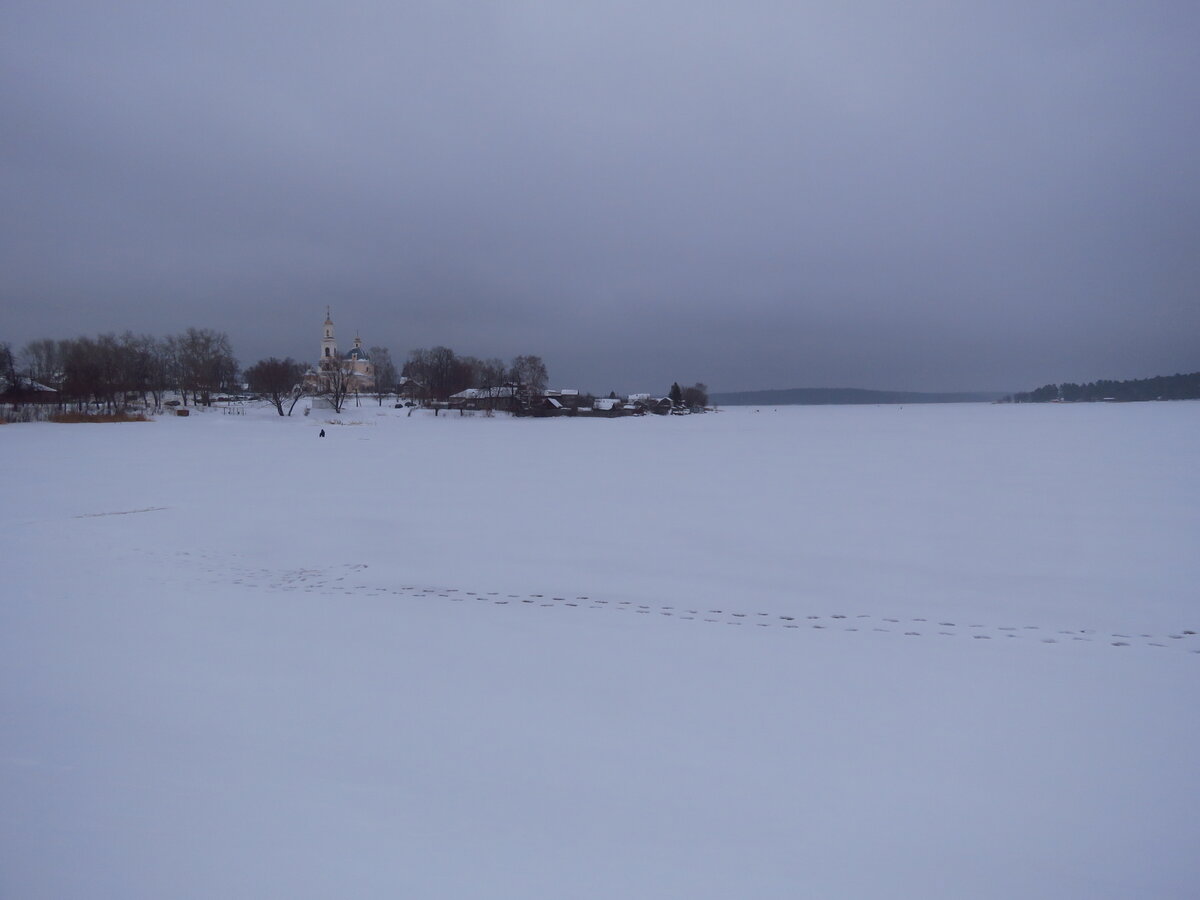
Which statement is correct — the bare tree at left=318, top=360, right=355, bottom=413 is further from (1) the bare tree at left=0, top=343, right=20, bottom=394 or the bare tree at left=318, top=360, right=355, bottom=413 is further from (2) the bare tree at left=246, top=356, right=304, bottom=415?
(1) the bare tree at left=0, top=343, right=20, bottom=394

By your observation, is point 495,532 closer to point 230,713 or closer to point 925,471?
point 230,713

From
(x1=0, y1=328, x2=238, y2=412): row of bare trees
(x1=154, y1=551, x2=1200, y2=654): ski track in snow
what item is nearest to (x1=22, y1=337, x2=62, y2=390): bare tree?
(x1=0, y1=328, x2=238, y2=412): row of bare trees

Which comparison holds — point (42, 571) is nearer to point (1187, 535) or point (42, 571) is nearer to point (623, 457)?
point (1187, 535)

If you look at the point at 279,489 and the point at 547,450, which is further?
the point at 547,450

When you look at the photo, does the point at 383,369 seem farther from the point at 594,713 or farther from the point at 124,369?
the point at 594,713

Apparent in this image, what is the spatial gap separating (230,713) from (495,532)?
612cm

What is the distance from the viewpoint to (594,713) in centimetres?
426

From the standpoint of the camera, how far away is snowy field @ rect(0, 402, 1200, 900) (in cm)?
291

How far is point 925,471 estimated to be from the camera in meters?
19.1

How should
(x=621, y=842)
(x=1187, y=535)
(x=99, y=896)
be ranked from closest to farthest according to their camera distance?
(x=99, y=896)
(x=621, y=842)
(x=1187, y=535)

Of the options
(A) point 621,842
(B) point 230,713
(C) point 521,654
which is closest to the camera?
(A) point 621,842

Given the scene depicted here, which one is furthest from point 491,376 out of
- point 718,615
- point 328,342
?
point 718,615

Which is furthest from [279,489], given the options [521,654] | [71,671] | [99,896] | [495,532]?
[99,896]

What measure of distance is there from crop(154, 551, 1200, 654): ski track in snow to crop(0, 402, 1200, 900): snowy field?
5 cm
